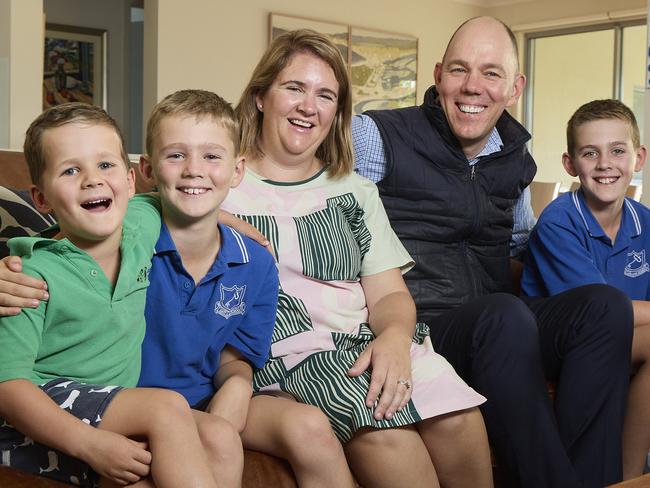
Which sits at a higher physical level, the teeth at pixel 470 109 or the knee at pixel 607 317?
the teeth at pixel 470 109

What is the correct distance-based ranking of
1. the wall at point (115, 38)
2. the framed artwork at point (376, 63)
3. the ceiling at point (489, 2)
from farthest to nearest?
the ceiling at point (489, 2) → the wall at point (115, 38) → the framed artwork at point (376, 63)

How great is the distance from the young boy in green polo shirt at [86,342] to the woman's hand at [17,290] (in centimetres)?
1

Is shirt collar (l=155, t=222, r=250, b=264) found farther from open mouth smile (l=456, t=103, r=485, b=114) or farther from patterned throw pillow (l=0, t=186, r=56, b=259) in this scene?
open mouth smile (l=456, t=103, r=485, b=114)

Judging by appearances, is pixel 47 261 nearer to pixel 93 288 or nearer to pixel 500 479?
pixel 93 288

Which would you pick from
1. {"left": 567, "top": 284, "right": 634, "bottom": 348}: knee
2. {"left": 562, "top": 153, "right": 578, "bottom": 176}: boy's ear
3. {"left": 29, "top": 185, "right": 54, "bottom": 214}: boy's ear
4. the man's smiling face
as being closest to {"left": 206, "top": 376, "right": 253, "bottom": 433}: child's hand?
{"left": 29, "top": 185, "right": 54, "bottom": 214}: boy's ear

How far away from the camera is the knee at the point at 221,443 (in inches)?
52.2

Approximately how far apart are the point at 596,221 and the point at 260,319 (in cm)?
106

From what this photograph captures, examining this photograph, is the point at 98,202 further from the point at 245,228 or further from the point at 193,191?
the point at 245,228

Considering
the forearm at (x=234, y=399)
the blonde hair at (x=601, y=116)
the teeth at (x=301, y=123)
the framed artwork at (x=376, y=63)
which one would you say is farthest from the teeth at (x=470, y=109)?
the framed artwork at (x=376, y=63)

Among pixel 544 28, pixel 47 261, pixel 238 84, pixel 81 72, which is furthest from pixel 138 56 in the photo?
pixel 47 261

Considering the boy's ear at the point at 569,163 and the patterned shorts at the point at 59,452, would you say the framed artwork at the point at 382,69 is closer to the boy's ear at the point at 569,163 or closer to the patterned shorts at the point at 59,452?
the boy's ear at the point at 569,163

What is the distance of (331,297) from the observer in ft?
5.98

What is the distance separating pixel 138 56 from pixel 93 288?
723cm

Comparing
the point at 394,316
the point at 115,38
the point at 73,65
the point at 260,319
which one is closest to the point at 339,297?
the point at 394,316
